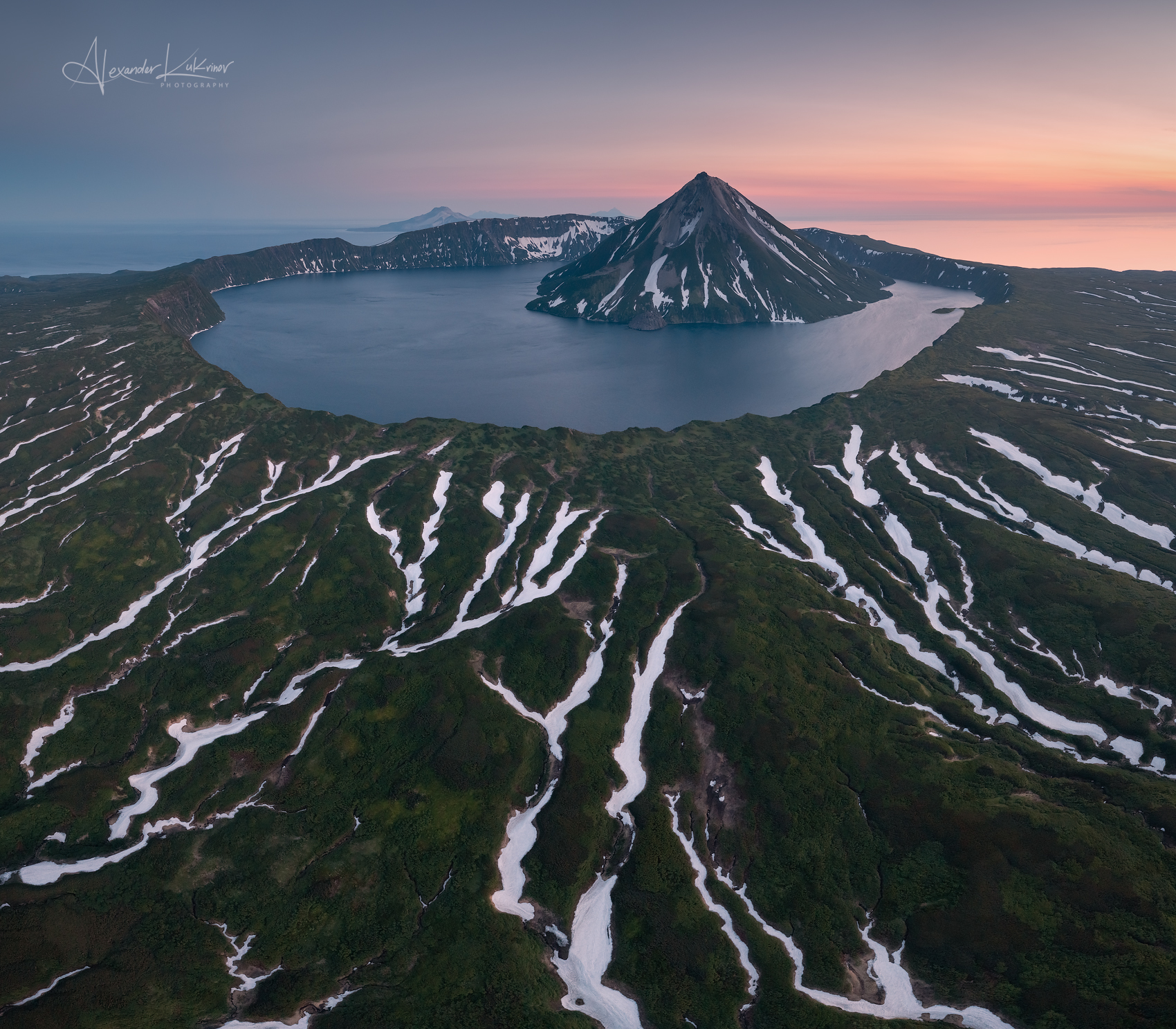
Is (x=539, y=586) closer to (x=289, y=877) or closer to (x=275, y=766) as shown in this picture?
(x=275, y=766)

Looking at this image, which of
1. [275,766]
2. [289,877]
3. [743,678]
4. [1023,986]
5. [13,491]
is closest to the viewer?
[1023,986]

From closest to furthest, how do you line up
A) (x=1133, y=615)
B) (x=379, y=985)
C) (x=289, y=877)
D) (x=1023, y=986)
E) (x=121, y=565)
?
(x=1023, y=986) → (x=379, y=985) → (x=289, y=877) → (x=1133, y=615) → (x=121, y=565)

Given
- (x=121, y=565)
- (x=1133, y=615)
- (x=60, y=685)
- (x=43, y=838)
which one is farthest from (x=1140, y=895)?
(x=121, y=565)

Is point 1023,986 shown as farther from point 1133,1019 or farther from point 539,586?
point 539,586

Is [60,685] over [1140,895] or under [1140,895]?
over

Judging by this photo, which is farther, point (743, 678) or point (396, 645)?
point (396, 645)

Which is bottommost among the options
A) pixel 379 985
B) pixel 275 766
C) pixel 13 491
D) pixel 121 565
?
pixel 379 985
